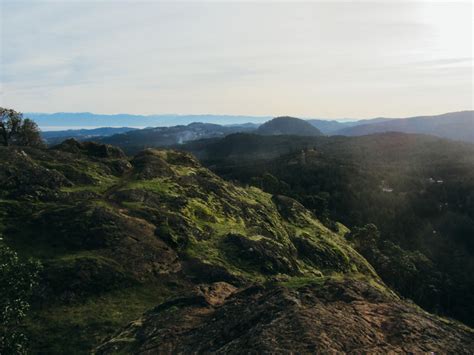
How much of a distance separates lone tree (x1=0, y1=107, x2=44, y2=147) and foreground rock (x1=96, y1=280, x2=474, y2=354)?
93.9 metres

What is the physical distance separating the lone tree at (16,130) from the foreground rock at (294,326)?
9394cm

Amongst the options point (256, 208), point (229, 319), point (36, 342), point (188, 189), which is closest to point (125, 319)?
point (36, 342)

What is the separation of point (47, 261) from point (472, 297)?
14889 centimetres

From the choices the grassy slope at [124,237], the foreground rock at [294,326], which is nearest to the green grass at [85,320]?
the grassy slope at [124,237]

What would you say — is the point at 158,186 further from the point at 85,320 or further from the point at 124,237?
the point at 85,320

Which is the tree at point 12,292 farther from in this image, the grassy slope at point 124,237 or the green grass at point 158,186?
the green grass at point 158,186

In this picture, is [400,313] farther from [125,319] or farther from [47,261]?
[47,261]

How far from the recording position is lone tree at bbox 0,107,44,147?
9861 centimetres

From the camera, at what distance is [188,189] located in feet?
230

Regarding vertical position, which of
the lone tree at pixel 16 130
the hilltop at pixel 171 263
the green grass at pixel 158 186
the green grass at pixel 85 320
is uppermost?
the lone tree at pixel 16 130

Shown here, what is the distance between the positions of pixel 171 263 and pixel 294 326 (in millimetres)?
29105

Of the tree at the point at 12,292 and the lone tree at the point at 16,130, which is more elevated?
the lone tree at the point at 16,130

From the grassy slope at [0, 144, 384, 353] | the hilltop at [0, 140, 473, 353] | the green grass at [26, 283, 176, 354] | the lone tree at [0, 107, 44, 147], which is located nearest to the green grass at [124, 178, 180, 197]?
the grassy slope at [0, 144, 384, 353]

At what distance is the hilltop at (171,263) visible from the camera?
2134cm
